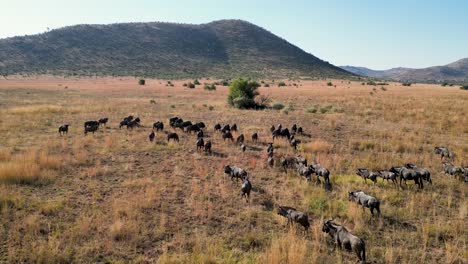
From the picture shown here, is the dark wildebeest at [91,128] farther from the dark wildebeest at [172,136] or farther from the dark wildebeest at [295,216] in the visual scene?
the dark wildebeest at [295,216]

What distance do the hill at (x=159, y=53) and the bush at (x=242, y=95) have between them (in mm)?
68023

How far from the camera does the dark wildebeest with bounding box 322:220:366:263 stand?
7988 millimetres

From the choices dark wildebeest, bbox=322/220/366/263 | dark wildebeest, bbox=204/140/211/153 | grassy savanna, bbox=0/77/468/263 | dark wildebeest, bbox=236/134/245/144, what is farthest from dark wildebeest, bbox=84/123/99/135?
dark wildebeest, bbox=322/220/366/263

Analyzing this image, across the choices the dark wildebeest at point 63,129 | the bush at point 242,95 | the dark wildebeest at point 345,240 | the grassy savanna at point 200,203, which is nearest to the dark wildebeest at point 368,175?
the grassy savanna at point 200,203

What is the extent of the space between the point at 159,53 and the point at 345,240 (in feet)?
435

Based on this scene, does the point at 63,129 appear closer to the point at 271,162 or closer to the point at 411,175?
the point at 271,162

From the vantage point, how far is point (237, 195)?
39.9 feet

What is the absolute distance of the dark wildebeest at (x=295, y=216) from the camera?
370 inches

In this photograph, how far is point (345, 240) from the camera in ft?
27.2

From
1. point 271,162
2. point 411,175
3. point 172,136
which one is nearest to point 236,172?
point 271,162

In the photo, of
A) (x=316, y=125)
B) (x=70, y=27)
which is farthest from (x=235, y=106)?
(x=70, y=27)

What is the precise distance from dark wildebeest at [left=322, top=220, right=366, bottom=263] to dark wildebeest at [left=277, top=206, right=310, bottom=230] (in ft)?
1.75

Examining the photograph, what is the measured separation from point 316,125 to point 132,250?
65.5ft

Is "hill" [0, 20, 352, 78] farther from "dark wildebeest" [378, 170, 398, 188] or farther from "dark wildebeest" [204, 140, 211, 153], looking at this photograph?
"dark wildebeest" [378, 170, 398, 188]
